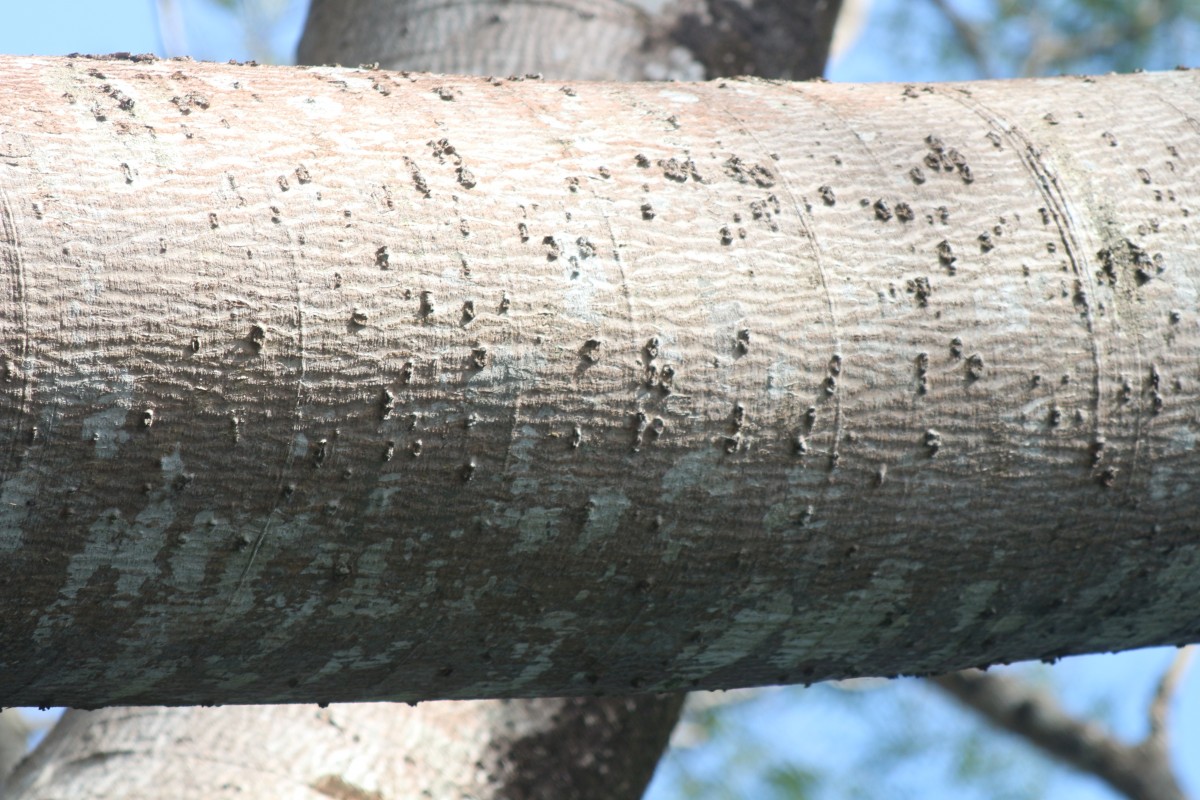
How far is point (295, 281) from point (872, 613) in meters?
0.54

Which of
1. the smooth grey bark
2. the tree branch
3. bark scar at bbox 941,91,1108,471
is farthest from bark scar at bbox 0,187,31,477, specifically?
the tree branch

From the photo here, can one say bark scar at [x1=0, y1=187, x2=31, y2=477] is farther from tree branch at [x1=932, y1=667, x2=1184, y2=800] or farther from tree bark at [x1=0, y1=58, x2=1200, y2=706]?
tree branch at [x1=932, y1=667, x2=1184, y2=800]

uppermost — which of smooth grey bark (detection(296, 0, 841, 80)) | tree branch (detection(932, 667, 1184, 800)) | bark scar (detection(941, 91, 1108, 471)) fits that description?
smooth grey bark (detection(296, 0, 841, 80))

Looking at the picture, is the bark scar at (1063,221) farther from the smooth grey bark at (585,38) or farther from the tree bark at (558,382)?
the smooth grey bark at (585,38)

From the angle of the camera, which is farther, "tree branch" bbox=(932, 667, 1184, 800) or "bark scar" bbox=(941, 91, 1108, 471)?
"tree branch" bbox=(932, 667, 1184, 800)

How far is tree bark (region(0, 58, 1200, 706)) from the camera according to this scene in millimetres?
811

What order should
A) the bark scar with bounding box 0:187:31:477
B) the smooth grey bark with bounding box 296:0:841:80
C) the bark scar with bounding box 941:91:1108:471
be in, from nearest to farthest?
1. the bark scar with bounding box 0:187:31:477
2. the bark scar with bounding box 941:91:1108:471
3. the smooth grey bark with bounding box 296:0:841:80

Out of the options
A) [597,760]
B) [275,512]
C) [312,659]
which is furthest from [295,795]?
[275,512]

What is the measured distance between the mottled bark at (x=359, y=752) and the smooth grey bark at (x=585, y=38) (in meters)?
1.10


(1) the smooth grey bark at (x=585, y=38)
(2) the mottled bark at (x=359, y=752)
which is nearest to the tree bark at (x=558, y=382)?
(2) the mottled bark at (x=359, y=752)

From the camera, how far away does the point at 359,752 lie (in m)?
1.69

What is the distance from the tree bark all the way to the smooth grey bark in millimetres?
1174

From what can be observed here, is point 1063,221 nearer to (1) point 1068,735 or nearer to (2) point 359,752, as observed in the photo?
(2) point 359,752

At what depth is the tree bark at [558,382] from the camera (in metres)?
0.81
